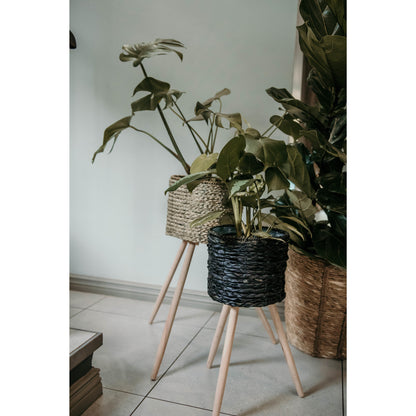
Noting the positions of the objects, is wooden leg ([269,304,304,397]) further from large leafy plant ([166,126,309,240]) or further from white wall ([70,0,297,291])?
white wall ([70,0,297,291])

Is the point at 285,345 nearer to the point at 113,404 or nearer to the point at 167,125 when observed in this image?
the point at 113,404

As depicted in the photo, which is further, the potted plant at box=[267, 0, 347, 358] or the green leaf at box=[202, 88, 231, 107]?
the green leaf at box=[202, 88, 231, 107]

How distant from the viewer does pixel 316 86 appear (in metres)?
1.32

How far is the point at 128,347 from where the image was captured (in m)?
1.58

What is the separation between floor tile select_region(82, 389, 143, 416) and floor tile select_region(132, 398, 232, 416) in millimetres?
33

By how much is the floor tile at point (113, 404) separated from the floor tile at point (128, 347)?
3 centimetres

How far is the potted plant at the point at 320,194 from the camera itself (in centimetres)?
105

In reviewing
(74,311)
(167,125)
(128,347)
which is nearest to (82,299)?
(74,311)

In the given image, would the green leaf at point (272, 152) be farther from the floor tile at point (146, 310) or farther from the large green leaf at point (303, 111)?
the floor tile at point (146, 310)

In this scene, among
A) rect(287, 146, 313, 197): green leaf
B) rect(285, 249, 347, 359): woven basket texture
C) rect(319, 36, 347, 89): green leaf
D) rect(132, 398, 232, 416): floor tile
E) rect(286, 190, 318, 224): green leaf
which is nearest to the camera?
rect(319, 36, 347, 89): green leaf

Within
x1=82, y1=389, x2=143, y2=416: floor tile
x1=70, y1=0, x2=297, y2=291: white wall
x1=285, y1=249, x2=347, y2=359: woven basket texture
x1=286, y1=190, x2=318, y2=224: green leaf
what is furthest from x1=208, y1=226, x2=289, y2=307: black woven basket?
x1=70, y1=0, x2=297, y2=291: white wall

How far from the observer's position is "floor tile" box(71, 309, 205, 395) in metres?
1.33
